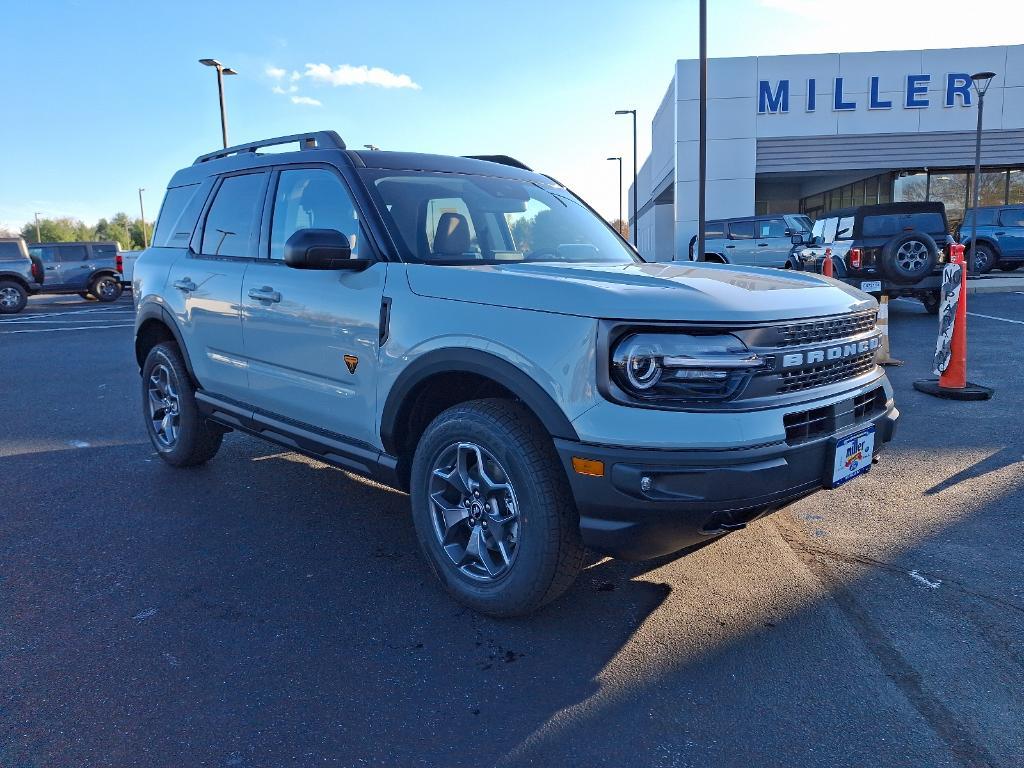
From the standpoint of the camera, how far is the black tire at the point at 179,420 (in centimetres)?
496

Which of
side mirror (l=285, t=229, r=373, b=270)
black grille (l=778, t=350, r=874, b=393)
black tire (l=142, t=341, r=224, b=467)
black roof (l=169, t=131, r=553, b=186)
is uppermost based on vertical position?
black roof (l=169, t=131, r=553, b=186)

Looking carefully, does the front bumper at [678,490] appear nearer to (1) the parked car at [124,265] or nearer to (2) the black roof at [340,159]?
(2) the black roof at [340,159]

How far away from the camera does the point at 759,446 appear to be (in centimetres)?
260

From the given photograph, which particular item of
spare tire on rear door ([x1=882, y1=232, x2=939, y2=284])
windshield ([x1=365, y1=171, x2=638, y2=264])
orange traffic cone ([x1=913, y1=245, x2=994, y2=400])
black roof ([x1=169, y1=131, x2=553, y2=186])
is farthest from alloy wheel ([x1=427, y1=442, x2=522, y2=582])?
spare tire on rear door ([x1=882, y1=232, x2=939, y2=284])

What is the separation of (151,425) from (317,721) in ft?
11.8

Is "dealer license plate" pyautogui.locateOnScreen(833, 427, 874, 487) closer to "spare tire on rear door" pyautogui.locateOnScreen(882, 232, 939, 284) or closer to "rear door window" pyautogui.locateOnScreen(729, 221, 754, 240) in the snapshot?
"spare tire on rear door" pyautogui.locateOnScreen(882, 232, 939, 284)

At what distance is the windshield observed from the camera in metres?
3.58

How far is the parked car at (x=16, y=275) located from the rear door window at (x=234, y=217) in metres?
21.5

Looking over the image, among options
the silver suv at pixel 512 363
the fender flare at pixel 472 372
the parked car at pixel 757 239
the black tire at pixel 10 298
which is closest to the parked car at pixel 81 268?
the black tire at pixel 10 298

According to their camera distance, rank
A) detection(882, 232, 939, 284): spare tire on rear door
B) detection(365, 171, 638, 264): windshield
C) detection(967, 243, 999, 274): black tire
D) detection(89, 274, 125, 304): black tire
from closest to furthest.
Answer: detection(365, 171, 638, 264): windshield → detection(882, 232, 939, 284): spare tire on rear door → detection(967, 243, 999, 274): black tire → detection(89, 274, 125, 304): black tire

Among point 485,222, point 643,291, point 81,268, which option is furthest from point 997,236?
point 81,268

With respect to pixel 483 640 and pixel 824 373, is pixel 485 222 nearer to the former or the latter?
pixel 824 373

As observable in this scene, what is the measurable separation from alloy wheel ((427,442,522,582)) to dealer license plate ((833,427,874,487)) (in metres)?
1.19

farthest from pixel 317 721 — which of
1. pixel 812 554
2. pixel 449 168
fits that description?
pixel 449 168
